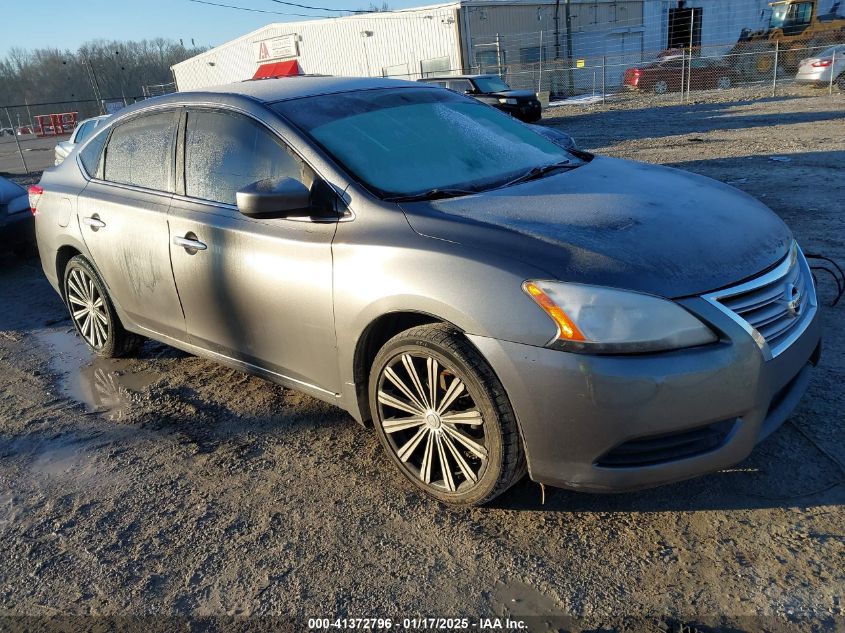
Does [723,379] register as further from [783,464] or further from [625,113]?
[625,113]

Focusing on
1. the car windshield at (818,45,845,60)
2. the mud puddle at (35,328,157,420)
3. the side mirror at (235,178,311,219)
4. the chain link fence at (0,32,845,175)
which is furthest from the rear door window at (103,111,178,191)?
the car windshield at (818,45,845,60)

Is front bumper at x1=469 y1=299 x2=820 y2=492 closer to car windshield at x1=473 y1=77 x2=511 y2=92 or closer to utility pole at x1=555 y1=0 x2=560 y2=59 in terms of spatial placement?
car windshield at x1=473 y1=77 x2=511 y2=92

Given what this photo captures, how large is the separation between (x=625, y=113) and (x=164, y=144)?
1912 centimetres

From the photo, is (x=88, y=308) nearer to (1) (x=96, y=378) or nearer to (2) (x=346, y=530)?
(1) (x=96, y=378)

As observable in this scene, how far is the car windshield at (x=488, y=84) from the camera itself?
19.7m

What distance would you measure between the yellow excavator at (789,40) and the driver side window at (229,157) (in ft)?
83.8

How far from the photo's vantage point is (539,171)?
3.46 meters

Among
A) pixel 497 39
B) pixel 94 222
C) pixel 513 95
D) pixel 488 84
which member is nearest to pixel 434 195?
pixel 94 222

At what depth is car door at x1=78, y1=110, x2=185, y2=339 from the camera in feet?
12.6

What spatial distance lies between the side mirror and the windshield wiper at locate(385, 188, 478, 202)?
0.37 metres

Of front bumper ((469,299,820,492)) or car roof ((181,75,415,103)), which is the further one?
car roof ((181,75,415,103))

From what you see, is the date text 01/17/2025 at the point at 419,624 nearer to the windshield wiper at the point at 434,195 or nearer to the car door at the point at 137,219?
the windshield wiper at the point at 434,195

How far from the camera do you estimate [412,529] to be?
9.03 feet

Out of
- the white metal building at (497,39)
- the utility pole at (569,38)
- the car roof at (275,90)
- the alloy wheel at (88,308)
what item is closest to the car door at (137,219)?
the car roof at (275,90)
